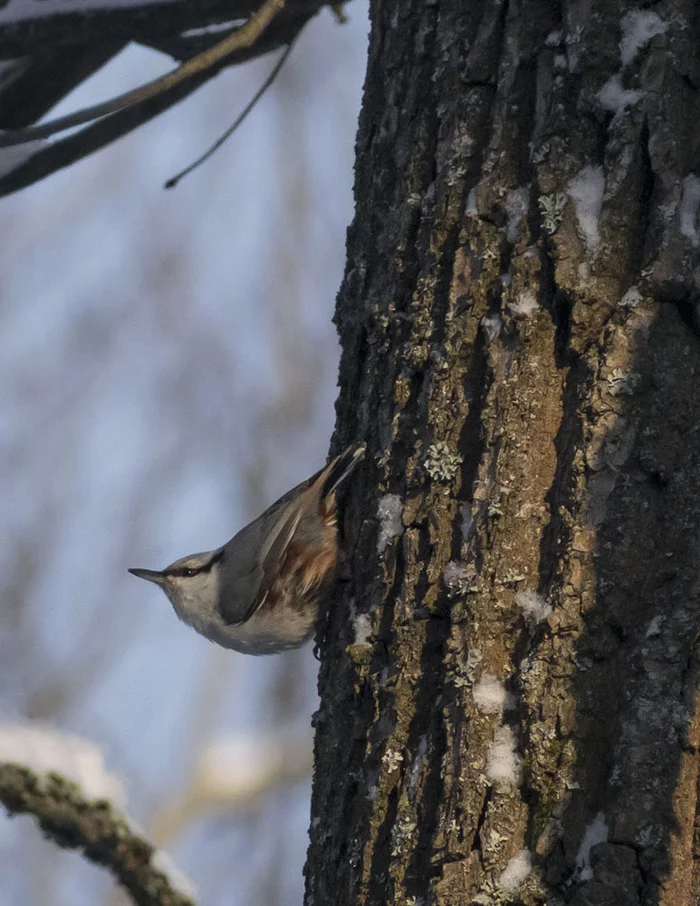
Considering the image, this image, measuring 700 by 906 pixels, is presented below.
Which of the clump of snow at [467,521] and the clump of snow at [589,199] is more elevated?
the clump of snow at [589,199]

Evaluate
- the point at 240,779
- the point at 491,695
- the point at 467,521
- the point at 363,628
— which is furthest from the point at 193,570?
the point at 240,779

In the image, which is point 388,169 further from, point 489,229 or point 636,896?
point 636,896

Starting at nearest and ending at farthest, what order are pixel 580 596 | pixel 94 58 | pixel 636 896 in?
pixel 636 896 < pixel 580 596 < pixel 94 58

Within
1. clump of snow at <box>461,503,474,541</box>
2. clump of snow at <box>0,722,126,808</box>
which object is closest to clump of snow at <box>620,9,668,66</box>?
clump of snow at <box>461,503,474,541</box>

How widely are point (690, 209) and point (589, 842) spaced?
100 cm

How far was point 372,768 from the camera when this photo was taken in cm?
176

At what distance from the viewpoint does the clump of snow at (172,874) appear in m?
2.12

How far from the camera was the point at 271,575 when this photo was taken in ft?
9.70

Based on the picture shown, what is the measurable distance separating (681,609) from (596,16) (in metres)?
1.02

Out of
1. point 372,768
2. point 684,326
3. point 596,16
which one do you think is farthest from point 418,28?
point 372,768

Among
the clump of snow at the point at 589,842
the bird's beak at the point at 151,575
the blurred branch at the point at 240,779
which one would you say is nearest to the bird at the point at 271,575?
the bird's beak at the point at 151,575

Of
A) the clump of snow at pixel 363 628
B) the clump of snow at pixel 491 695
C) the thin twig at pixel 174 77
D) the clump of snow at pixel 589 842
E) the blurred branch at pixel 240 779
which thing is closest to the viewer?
the clump of snow at pixel 589 842

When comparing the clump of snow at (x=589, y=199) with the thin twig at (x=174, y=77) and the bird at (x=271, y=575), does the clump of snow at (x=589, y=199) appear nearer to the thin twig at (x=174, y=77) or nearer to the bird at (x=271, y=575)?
the bird at (x=271, y=575)

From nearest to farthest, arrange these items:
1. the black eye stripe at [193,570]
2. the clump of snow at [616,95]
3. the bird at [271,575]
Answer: the clump of snow at [616,95], the bird at [271,575], the black eye stripe at [193,570]
